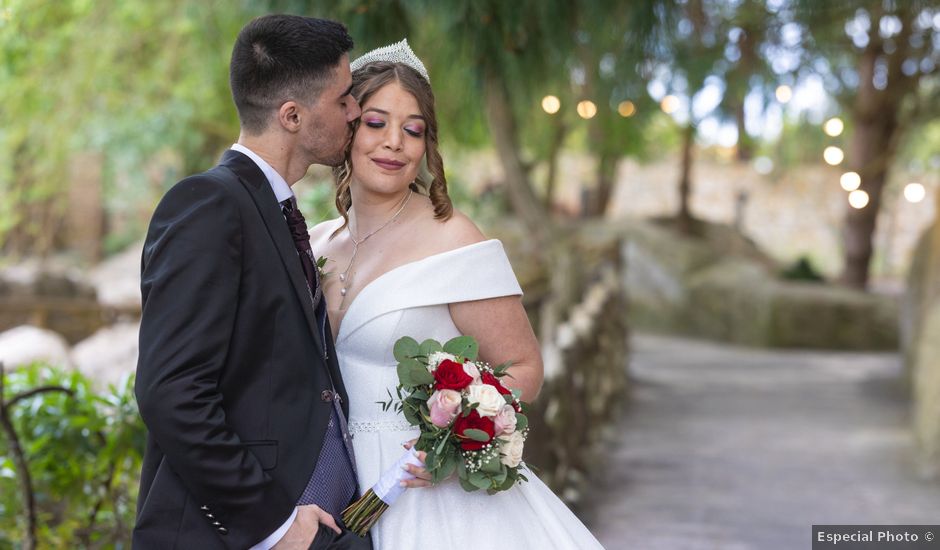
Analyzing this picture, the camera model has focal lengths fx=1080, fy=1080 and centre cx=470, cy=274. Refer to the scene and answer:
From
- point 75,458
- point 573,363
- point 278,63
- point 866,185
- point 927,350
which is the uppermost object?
point 278,63

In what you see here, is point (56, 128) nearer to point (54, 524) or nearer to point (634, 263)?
point (54, 524)

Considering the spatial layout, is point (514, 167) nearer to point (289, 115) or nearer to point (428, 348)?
point (428, 348)

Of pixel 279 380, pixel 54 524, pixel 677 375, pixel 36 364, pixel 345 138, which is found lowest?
pixel 677 375

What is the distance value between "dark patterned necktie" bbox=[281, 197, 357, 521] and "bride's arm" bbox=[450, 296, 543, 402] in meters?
0.37

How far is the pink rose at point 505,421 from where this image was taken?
2.21 m

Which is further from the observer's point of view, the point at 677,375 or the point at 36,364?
the point at 677,375

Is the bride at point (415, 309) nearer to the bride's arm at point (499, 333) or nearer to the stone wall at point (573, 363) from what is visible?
the bride's arm at point (499, 333)

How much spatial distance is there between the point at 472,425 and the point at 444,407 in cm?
7

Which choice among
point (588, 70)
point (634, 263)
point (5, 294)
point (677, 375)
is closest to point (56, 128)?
point (5, 294)

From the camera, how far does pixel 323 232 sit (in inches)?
115

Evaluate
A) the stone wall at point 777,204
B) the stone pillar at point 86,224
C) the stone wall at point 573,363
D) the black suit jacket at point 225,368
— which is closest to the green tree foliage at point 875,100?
the stone wall at point 573,363

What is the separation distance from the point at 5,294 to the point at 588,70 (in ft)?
25.8

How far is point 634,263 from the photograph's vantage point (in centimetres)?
1947

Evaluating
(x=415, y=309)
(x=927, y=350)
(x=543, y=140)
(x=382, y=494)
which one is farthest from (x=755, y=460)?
(x=543, y=140)
